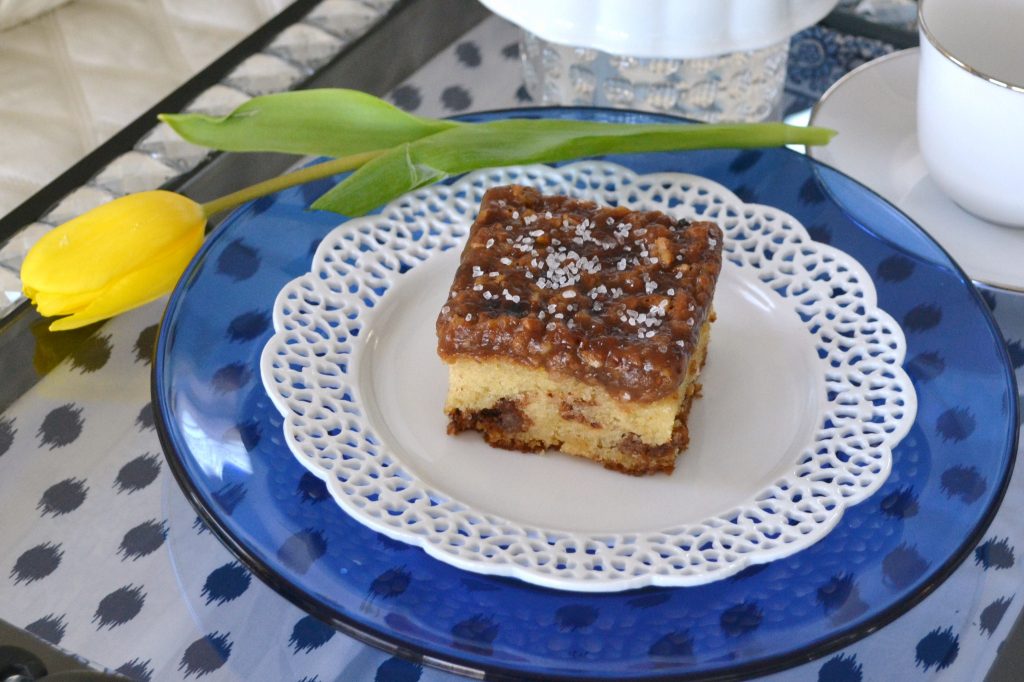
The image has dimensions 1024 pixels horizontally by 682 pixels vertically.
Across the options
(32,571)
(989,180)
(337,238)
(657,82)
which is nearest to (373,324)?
(337,238)

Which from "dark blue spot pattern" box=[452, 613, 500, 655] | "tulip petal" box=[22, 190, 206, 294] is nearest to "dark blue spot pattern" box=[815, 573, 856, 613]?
"dark blue spot pattern" box=[452, 613, 500, 655]

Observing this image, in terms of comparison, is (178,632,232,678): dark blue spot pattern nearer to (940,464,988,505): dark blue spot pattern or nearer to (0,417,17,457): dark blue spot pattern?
(0,417,17,457): dark blue spot pattern

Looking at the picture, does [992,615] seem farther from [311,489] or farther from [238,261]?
[238,261]

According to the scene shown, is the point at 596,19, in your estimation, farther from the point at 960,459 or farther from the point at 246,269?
the point at 960,459

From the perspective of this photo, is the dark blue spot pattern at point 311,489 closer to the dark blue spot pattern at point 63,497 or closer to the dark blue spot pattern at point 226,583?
the dark blue spot pattern at point 226,583

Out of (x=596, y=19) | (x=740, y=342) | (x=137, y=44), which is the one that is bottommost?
(x=740, y=342)

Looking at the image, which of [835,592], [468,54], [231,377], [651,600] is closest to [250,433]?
[231,377]
